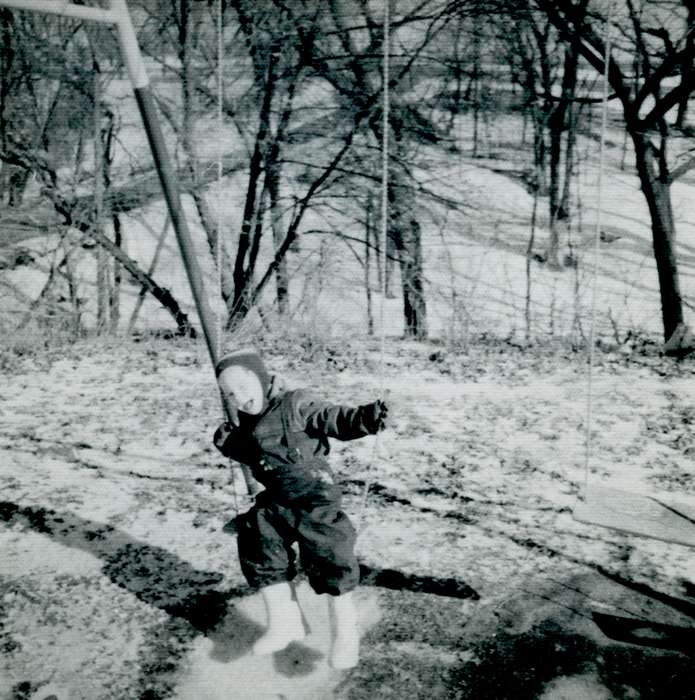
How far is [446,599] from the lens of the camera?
274 centimetres

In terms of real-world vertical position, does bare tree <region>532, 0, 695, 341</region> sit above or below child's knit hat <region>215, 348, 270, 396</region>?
above

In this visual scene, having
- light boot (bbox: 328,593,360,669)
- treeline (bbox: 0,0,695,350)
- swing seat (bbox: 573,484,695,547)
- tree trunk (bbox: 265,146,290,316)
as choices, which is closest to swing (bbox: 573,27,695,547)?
swing seat (bbox: 573,484,695,547)

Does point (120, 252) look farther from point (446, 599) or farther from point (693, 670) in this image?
point (693, 670)

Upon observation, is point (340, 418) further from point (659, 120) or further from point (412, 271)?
point (412, 271)

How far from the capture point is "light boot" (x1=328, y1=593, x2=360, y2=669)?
223cm

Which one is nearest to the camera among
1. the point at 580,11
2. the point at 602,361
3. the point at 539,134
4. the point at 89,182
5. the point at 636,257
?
the point at 602,361

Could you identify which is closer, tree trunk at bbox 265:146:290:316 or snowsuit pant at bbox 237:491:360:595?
snowsuit pant at bbox 237:491:360:595

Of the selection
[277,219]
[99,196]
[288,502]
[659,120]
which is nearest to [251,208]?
[277,219]

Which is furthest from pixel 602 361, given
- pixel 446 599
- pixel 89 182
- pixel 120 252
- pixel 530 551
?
pixel 89 182

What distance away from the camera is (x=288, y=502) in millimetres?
2250

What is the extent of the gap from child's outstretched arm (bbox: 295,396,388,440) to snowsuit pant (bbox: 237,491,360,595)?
26 centimetres

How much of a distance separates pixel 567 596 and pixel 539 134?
10.4 m

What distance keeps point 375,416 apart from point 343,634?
0.84 meters

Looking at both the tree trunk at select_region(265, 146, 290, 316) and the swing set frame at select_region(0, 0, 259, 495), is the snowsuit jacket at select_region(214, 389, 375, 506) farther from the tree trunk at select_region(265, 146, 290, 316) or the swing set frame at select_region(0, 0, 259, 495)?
the tree trunk at select_region(265, 146, 290, 316)
